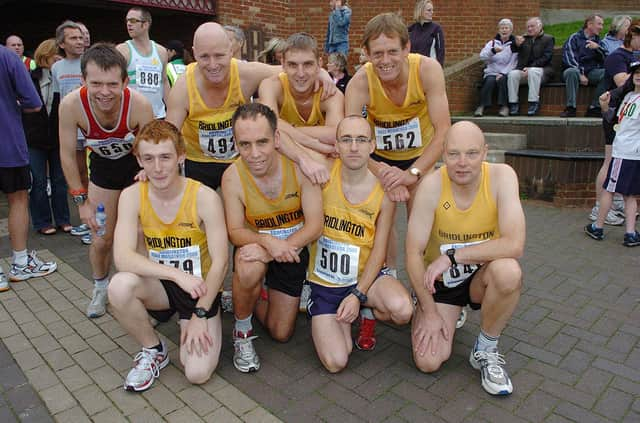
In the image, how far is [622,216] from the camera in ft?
19.8

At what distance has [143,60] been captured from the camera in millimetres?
5191

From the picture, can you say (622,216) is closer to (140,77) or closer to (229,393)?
(229,393)

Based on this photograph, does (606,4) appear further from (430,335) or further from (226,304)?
(226,304)

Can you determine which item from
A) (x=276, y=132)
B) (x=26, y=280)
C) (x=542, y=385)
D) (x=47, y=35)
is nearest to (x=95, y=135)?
(x=276, y=132)

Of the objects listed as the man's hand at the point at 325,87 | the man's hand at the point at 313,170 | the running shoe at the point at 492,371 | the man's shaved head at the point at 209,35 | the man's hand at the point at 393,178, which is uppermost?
the man's shaved head at the point at 209,35

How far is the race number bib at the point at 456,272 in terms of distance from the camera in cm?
299

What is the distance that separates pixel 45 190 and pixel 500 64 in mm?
7864

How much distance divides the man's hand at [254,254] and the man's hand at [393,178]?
3.01 ft

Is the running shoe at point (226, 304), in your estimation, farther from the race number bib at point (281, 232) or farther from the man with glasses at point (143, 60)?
→ the man with glasses at point (143, 60)

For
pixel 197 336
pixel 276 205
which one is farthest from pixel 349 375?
pixel 276 205

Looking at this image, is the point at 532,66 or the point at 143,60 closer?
the point at 143,60

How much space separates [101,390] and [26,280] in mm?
2203

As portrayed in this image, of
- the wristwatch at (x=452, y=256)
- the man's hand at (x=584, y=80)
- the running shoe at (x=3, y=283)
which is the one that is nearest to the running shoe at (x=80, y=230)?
the running shoe at (x=3, y=283)

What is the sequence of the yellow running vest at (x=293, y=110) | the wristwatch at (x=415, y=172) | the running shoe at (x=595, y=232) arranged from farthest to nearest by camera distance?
the running shoe at (x=595, y=232), the yellow running vest at (x=293, y=110), the wristwatch at (x=415, y=172)
